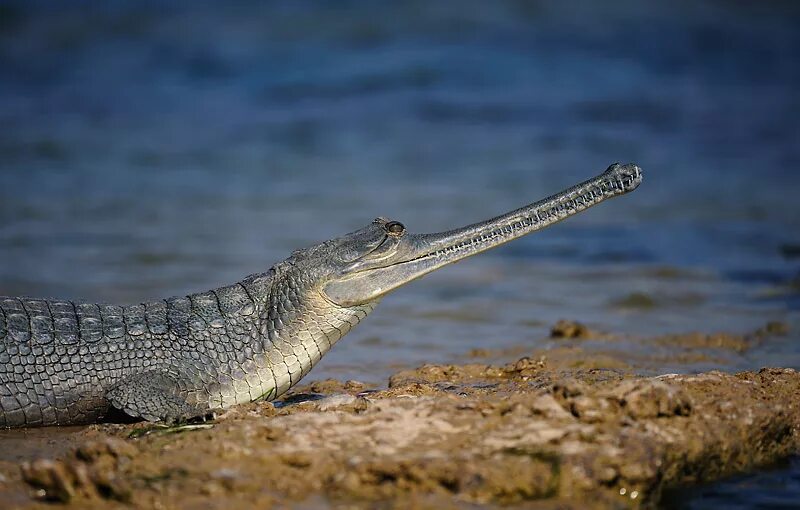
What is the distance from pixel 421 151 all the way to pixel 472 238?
9786mm

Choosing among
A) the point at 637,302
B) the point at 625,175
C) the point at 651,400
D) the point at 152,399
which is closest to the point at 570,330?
the point at 637,302

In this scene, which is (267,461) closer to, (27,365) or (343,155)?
(27,365)

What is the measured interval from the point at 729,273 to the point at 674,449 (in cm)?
575

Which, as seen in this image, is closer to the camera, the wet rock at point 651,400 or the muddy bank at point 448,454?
the muddy bank at point 448,454

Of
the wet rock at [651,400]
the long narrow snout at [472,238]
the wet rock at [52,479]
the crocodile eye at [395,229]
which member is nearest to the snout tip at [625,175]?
the long narrow snout at [472,238]

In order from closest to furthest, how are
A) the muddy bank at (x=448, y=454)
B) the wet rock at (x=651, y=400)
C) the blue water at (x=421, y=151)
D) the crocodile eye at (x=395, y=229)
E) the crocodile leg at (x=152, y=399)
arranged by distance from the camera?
the muddy bank at (x=448, y=454)
the wet rock at (x=651, y=400)
the crocodile leg at (x=152, y=399)
the crocodile eye at (x=395, y=229)
the blue water at (x=421, y=151)

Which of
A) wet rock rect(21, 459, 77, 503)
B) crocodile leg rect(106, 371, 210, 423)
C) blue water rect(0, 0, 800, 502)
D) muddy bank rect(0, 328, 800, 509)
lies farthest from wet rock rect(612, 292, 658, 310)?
wet rock rect(21, 459, 77, 503)

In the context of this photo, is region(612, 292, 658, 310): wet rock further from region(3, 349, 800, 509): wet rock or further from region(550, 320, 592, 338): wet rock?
region(3, 349, 800, 509): wet rock

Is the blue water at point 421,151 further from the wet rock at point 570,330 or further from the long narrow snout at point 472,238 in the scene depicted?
the long narrow snout at point 472,238

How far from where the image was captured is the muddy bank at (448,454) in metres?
3.85

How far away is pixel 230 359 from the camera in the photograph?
5.50 meters

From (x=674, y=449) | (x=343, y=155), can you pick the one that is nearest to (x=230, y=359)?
(x=674, y=449)

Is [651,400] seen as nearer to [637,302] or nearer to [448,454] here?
[448,454]

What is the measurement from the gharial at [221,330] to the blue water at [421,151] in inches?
41.2
